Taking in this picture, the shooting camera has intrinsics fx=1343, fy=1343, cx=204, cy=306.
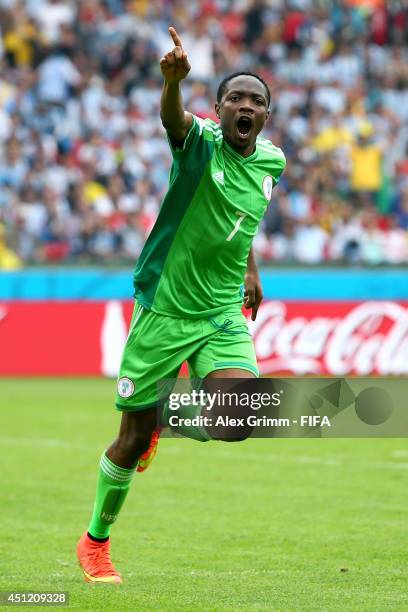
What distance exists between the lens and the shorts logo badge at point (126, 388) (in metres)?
6.38

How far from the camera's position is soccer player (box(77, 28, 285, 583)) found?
639 cm

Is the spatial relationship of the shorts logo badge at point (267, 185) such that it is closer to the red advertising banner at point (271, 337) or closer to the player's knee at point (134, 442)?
the player's knee at point (134, 442)

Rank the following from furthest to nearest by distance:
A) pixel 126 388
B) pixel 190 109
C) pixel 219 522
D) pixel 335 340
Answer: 1. pixel 190 109
2. pixel 335 340
3. pixel 219 522
4. pixel 126 388

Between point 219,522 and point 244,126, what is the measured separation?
10.2 ft

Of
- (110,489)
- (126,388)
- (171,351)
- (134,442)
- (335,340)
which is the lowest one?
(335,340)

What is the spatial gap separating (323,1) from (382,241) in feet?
25.1

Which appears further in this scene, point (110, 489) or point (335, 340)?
point (335, 340)

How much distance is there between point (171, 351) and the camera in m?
6.46

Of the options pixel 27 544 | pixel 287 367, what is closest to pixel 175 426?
pixel 27 544

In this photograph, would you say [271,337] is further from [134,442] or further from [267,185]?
[134,442]

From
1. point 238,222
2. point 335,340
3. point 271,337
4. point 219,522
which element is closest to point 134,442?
point 238,222

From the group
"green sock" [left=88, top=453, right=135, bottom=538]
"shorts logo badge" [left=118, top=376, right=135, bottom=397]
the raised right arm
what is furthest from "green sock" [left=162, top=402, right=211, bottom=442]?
the raised right arm

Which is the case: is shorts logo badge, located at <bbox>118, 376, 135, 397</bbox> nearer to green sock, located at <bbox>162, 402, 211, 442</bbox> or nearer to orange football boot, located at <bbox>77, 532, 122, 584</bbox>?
green sock, located at <bbox>162, 402, 211, 442</bbox>

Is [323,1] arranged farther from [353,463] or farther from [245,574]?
[245,574]
